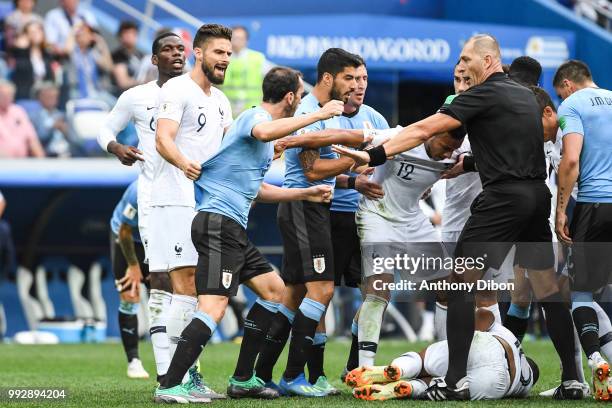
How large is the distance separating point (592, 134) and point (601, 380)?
178cm

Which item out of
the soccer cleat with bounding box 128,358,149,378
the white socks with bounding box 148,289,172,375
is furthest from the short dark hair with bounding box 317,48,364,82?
the soccer cleat with bounding box 128,358,149,378

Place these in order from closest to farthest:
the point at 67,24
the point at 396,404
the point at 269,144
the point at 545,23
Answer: the point at 396,404 → the point at 269,144 → the point at 67,24 → the point at 545,23

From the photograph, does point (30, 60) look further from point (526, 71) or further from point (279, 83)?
point (279, 83)

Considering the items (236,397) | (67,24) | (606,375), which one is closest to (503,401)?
(606,375)

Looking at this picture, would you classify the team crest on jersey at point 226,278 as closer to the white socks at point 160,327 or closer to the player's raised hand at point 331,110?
the player's raised hand at point 331,110

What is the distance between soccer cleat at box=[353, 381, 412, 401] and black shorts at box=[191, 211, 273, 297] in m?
1.05

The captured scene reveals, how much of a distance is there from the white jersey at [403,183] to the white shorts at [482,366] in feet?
4.11

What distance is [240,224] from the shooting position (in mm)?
7574

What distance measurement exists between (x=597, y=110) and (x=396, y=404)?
103 inches

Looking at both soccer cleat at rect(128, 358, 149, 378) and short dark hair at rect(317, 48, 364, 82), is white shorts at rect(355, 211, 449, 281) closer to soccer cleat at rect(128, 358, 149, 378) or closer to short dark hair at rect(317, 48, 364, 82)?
short dark hair at rect(317, 48, 364, 82)

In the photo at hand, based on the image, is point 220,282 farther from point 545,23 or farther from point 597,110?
point 545,23

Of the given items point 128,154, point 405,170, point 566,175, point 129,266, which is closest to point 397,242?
point 405,170

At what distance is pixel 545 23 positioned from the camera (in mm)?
18922

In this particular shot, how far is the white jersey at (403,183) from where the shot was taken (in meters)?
8.42
